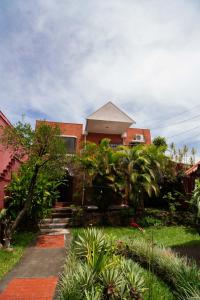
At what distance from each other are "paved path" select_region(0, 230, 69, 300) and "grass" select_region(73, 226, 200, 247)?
1449mm

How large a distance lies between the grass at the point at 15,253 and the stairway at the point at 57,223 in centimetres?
127

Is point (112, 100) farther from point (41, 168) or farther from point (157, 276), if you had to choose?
point (157, 276)

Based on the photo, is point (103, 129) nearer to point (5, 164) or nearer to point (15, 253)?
point (5, 164)

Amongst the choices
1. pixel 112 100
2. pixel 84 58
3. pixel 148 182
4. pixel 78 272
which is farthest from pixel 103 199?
pixel 112 100

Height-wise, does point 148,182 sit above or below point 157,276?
above

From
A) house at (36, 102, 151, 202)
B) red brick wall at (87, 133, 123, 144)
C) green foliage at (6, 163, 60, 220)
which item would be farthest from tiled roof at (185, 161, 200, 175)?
green foliage at (6, 163, 60, 220)

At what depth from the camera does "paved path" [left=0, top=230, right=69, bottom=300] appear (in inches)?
229

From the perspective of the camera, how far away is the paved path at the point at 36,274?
5.81 meters

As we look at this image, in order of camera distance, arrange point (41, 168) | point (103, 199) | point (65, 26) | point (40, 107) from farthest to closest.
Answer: point (40, 107)
point (103, 199)
point (41, 168)
point (65, 26)

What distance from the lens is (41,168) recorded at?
11.7 m

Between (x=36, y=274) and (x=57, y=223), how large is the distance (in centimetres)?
690

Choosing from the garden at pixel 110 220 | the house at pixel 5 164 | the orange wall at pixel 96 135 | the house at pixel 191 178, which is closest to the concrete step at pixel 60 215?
the garden at pixel 110 220

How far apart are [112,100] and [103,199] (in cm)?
1135

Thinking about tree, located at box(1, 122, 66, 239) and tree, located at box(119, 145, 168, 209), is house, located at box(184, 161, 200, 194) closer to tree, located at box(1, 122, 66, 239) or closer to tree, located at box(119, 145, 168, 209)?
tree, located at box(119, 145, 168, 209)
